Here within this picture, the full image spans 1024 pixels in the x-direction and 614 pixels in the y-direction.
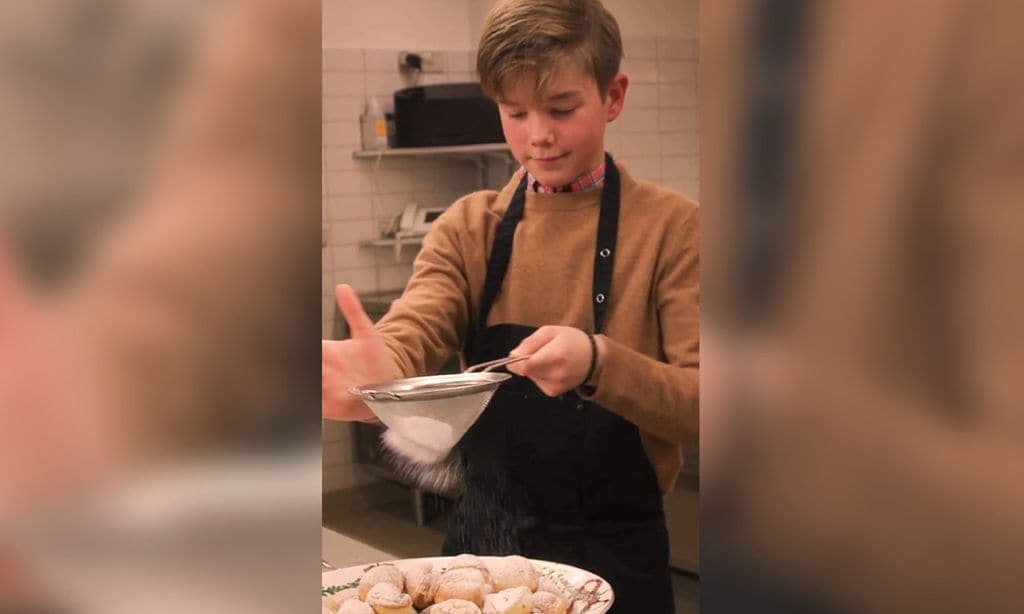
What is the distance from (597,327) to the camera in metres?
0.85

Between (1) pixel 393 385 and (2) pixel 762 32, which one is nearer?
(2) pixel 762 32

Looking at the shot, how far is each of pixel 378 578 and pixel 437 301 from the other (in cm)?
23

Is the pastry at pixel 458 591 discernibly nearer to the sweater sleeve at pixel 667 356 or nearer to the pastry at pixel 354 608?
the pastry at pixel 354 608

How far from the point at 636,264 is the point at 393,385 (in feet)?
0.74

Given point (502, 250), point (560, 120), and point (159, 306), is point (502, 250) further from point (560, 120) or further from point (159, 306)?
point (159, 306)

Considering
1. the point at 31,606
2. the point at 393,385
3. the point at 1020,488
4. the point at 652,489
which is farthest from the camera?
the point at 652,489

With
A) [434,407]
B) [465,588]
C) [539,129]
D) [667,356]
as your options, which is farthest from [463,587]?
[539,129]

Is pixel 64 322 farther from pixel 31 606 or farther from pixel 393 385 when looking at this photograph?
pixel 393 385

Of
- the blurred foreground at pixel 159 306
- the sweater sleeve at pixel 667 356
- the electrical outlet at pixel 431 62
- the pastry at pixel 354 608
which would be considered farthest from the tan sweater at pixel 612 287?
the blurred foreground at pixel 159 306

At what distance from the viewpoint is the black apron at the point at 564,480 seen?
0.85 metres

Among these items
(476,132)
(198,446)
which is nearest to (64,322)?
(198,446)

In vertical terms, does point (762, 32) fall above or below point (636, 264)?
above

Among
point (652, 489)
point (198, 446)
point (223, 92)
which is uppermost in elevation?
point (223, 92)

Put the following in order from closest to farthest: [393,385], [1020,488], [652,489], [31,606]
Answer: [31,606]
[1020,488]
[393,385]
[652,489]
